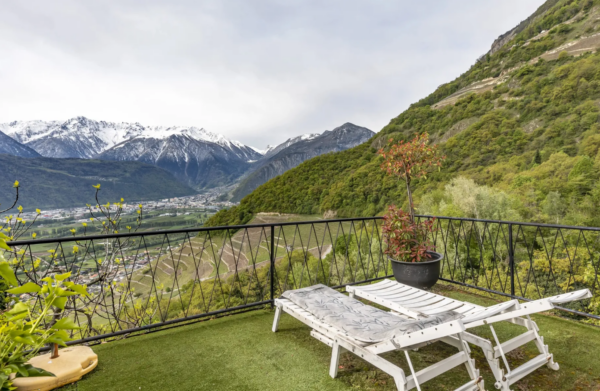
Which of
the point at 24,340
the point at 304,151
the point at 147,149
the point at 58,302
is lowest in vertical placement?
the point at 24,340

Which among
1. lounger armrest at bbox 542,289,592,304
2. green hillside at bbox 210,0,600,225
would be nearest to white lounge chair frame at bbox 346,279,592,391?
lounger armrest at bbox 542,289,592,304

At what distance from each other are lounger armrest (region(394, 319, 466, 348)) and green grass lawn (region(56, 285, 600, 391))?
0.55 meters

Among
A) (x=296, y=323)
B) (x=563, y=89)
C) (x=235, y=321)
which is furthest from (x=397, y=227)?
(x=563, y=89)

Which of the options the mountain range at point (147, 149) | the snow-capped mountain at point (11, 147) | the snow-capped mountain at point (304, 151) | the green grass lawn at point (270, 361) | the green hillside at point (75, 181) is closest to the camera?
the green grass lawn at point (270, 361)

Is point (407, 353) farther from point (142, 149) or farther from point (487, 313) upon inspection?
point (142, 149)

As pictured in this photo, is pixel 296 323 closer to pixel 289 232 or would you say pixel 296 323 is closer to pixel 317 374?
pixel 317 374

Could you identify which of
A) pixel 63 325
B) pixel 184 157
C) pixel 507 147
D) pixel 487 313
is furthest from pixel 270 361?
pixel 184 157

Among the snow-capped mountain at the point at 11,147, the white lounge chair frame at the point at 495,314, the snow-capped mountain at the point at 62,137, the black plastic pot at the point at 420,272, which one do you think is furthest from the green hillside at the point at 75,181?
the snow-capped mountain at the point at 62,137

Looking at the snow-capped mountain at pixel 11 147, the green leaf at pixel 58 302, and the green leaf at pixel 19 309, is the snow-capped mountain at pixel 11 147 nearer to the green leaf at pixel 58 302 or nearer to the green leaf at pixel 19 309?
the green leaf at pixel 19 309

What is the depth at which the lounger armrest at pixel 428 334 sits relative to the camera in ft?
5.15

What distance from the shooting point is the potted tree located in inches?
136

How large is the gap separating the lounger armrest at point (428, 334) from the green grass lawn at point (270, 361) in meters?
0.55

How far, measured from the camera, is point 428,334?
5.24 feet

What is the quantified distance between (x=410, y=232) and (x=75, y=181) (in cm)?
7269
